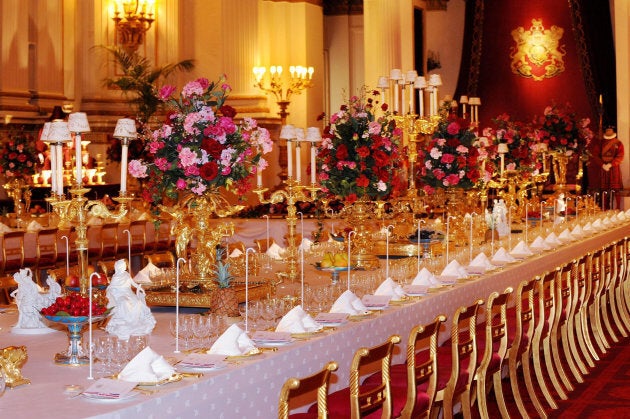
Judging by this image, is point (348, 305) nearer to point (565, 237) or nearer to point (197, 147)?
point (197, 147)

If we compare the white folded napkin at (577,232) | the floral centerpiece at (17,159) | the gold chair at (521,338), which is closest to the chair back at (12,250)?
the floral centerpiece at (17,159)

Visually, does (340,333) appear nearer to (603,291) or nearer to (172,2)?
(603,291)

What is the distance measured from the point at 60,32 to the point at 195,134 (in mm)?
12472

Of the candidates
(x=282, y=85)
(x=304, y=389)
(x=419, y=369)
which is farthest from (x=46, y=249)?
(x=282, y=85)

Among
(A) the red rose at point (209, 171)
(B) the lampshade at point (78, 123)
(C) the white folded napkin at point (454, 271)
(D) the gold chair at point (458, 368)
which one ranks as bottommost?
(D) the gold chair at point (458, 368)

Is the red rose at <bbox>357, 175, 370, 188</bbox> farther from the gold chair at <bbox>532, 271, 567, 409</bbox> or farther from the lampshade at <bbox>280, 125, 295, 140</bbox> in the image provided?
the gold chair at <bbox>532, 271, 567, 409</bbox>

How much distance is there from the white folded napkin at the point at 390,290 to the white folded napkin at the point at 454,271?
3.70 ft

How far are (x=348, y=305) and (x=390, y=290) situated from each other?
0.71 m

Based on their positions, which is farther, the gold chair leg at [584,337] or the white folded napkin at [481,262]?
the gold chair leg at [584,337]

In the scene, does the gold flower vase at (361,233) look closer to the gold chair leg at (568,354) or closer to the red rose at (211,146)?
the gold chair leg at (568,354)

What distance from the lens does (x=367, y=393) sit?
4.41m

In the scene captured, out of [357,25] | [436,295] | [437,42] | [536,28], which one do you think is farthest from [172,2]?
[436,295]

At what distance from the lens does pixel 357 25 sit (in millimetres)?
22641

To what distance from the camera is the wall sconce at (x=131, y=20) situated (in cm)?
1805
